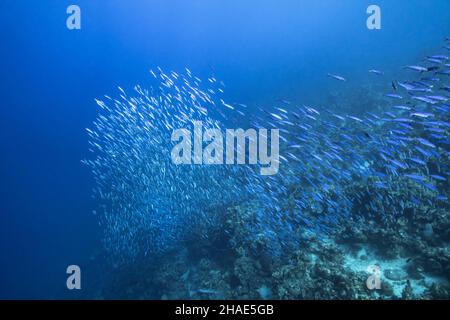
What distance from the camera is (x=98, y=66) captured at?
11381cm

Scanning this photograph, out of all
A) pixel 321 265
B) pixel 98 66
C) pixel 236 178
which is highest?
pixel 98 66

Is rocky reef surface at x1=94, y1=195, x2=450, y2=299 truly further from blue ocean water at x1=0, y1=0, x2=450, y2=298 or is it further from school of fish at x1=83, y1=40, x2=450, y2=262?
blue ocean water at x1=0, y1=0, x2=450, y2=298

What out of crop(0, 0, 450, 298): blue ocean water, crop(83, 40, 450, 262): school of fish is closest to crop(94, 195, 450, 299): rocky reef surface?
crop(83, 40, 450, 262): school of fish

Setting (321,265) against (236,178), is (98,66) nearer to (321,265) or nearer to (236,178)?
(236,178)

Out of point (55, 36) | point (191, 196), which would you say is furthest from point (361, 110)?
point (55, 36)

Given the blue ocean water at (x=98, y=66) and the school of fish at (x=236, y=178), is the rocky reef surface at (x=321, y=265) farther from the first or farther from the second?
the blue ocean water at (x=98, y=66)

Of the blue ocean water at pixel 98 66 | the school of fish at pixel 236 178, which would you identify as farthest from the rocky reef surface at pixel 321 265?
the blue ocean water at pixel 98 66

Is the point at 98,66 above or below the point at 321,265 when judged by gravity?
above

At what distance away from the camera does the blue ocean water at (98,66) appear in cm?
2947

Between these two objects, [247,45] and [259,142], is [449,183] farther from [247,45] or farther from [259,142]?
[247,45]

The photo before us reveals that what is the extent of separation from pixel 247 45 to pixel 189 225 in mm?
148561

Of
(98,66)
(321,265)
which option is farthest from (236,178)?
(98,66)

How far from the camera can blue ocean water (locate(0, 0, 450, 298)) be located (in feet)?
96.7

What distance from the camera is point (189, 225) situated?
1156cm
